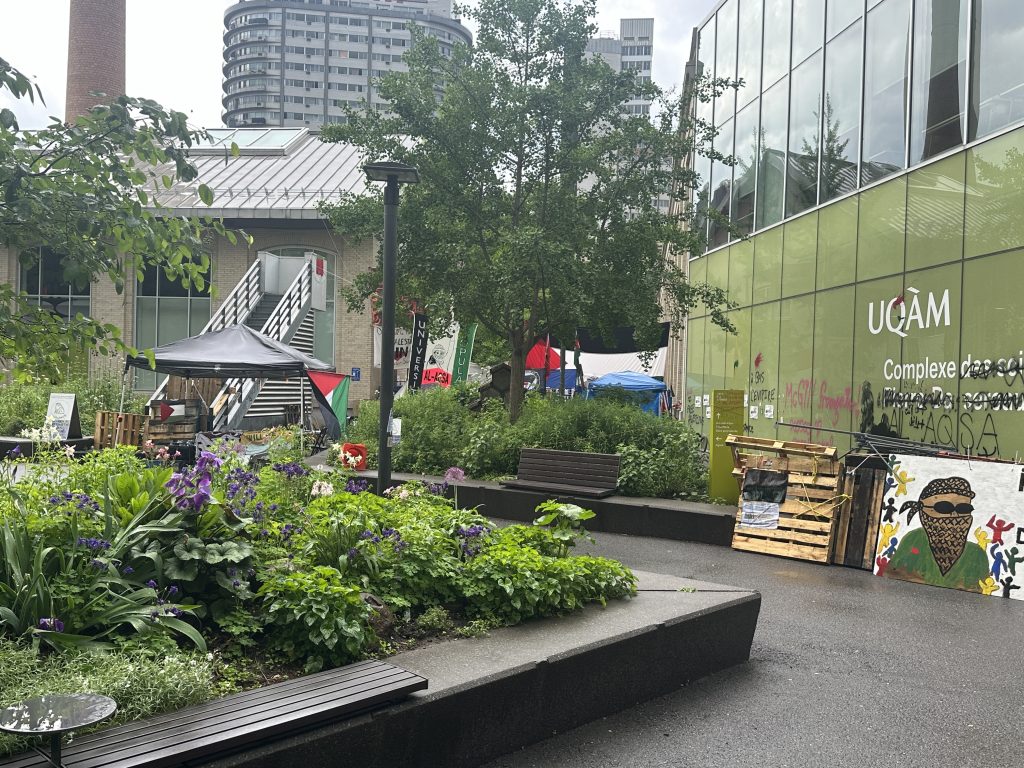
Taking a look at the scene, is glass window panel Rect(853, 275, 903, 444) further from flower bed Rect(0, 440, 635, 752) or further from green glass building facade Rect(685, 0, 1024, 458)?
flower bed Rect(0, 440, 635, 752)

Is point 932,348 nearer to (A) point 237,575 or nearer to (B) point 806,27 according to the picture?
(B) point 806,27

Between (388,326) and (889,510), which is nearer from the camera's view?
(889,510)

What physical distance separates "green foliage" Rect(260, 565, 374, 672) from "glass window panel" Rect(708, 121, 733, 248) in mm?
22588

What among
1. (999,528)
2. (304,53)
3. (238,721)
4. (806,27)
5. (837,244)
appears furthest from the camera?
(304,53)

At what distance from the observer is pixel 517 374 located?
17.3 m

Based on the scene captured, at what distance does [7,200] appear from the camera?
159 inches

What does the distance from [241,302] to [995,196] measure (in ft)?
90.5

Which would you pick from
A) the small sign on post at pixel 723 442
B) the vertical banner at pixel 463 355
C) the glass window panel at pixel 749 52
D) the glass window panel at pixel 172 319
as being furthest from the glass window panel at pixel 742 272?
the glass window panel at pixel 172 319

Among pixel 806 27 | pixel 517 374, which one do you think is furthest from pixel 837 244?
pixel 517 374

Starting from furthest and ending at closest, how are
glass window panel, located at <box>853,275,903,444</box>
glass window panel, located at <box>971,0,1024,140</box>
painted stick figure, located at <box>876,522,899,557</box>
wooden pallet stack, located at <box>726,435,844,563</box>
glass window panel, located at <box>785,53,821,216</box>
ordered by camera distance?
glass window panel, located at <box>785,53,821,216</box>, glass window panel, located at <box>853,275,903,444</box>, glass window panel, located at <box>971,0,1024,140</box>, wooden pallet stack, located at <box>726,435,844,563</box>, painted stick figure, located at <box>876,522,899,557</box>

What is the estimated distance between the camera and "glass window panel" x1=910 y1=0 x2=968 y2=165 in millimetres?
14508

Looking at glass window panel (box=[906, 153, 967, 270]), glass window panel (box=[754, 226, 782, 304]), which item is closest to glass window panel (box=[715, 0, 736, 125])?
glass window panel (box=[754, 226, 782, 304])

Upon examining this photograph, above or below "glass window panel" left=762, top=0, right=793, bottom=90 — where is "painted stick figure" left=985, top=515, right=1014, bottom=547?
below

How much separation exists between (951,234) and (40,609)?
1403 centimetres
